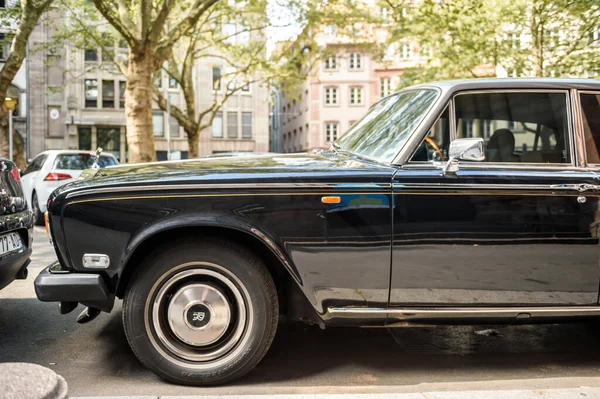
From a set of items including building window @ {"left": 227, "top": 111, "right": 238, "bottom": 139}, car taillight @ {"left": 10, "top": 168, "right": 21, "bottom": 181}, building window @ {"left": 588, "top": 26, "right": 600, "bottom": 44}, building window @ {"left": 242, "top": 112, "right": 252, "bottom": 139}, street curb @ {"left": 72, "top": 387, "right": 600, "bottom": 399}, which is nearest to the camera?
street curb @ {"left": 72, "top": 387, "right": 600, "bottom": 399}

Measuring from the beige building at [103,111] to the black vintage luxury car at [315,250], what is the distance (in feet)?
115

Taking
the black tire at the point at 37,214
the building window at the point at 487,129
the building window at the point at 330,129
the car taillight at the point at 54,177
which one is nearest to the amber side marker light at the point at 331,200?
the building window at the point at 487,129

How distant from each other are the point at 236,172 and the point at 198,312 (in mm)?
841

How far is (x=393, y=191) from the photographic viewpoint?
10.6ft

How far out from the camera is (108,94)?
44.8 m

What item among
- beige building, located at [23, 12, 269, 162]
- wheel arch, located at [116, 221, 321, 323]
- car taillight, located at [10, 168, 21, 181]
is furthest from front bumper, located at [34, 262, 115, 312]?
beige building, located at [23, 12, 269, 162]

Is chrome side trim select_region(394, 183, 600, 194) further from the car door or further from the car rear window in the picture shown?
the car rear window

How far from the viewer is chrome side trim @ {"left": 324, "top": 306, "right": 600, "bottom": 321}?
322cm

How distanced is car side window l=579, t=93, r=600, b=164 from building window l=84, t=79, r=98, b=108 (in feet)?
148

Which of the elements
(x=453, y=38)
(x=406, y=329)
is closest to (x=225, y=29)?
(x=453, y=38)

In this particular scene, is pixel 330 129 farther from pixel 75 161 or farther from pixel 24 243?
pixel 24 243

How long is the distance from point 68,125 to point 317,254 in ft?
144

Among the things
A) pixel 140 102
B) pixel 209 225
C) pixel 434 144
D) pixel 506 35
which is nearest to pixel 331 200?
pixel 209 225

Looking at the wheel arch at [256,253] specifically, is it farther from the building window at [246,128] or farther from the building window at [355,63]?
the building window at [355,63]
